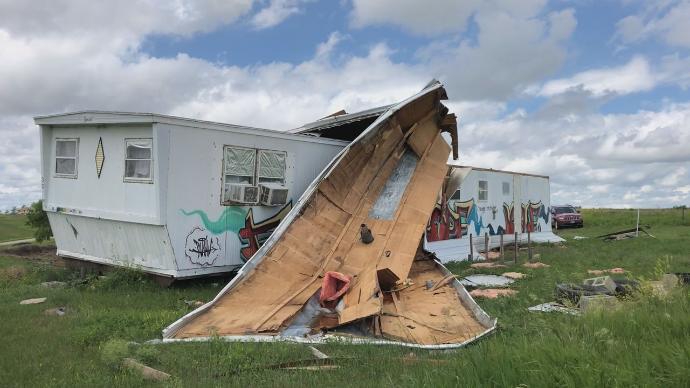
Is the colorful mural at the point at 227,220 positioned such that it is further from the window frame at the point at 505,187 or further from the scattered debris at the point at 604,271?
the window frame at the point at 505,187

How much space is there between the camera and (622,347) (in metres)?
4.55

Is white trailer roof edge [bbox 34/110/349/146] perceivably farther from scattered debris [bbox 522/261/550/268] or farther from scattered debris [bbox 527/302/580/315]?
scattered debris [bbox 522/261/550/268]

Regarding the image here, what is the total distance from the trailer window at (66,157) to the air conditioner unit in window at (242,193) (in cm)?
354

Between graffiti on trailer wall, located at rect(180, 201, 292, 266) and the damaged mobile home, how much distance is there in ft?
4.57

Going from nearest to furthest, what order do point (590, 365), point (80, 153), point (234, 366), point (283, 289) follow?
point (590, 365), point (234, 366), point (283, 289), point (80, 153)

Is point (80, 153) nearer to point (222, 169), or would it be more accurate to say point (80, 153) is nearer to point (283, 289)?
point (222, 169)

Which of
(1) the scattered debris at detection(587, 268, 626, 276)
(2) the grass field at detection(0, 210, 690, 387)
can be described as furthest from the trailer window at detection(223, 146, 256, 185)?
(1) the scattered debris at detection(587, 268, 626, 276)

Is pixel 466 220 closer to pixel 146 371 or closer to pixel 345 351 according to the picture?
pixel 345 351

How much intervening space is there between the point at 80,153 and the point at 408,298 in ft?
25.0

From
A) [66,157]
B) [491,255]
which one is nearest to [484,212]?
[491,255]

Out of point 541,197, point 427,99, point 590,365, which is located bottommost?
point 590,365

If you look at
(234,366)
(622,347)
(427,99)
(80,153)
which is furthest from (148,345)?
(427,99)

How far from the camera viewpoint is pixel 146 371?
17.7 feet

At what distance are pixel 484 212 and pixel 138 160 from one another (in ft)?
42.3
